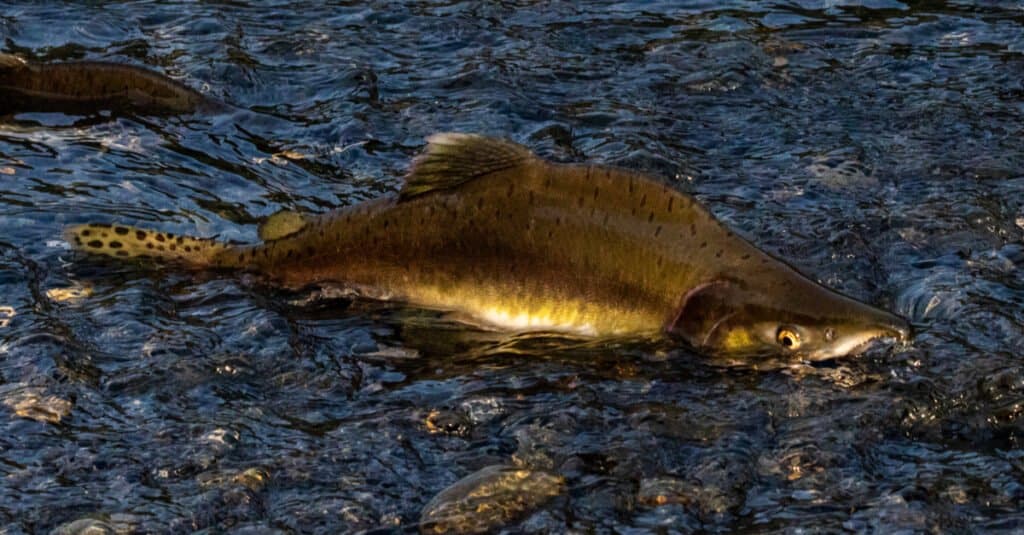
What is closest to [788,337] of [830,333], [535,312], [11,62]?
[830,333]

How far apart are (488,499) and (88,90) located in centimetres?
454

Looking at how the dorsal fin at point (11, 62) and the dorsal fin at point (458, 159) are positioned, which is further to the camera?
the dorsal fin at point (11, 62)

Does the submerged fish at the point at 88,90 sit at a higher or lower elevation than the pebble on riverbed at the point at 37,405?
higher

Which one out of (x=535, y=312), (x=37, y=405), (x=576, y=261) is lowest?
(x=37, y=405)

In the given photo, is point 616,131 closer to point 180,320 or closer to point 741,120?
point 741,120

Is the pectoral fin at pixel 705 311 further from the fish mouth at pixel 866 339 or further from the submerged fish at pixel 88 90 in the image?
the submerged fish at pixel 88 90

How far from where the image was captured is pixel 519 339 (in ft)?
18.6

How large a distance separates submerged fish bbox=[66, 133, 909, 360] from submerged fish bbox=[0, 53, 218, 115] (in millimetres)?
2526

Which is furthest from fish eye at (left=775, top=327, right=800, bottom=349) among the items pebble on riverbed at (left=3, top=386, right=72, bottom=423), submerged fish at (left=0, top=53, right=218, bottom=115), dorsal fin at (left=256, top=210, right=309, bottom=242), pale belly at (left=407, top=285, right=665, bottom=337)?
submerged fish at (left=0, top=53, right=218, bottom=115)

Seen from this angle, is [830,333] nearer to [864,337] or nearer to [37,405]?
[864,337]

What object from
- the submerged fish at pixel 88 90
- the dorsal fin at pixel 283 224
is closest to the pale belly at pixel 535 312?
the dorsal fin at pixel 283 224

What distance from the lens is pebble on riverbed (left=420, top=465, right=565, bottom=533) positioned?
444 cm

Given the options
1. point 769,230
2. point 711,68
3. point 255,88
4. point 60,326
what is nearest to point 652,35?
point 711,68

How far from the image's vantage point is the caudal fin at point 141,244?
623 cm
